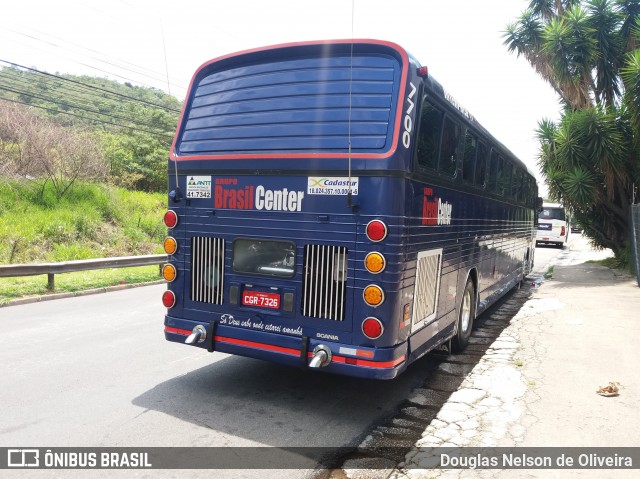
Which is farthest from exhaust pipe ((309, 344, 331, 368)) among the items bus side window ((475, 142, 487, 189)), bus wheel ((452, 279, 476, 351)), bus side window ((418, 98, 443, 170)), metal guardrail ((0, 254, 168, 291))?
metal guardrail ((0, 254, 168, 291))

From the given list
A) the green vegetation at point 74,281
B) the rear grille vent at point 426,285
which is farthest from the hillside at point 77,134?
the rear grille vent at point 426,285

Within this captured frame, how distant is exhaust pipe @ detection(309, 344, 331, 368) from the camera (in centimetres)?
426

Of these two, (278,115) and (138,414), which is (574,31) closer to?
(278,115)

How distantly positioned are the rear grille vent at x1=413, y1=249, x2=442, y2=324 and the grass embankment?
8980 millimetres

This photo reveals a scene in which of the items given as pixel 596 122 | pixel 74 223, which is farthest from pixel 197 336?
pixel 74 223

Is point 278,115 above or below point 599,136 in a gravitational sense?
below

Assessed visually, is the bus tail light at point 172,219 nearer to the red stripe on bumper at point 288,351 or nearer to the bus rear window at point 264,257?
the bus rear window at point 264,257

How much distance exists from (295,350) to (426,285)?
4.84ft

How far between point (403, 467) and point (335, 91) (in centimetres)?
311

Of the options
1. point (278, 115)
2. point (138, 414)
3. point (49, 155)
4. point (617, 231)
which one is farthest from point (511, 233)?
point (49, 155)

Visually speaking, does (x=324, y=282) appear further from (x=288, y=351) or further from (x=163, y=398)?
(x=163, y=398)

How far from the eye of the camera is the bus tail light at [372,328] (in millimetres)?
4207

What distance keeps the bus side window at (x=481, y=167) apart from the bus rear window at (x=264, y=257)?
130 inches

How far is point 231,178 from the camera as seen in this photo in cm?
487
